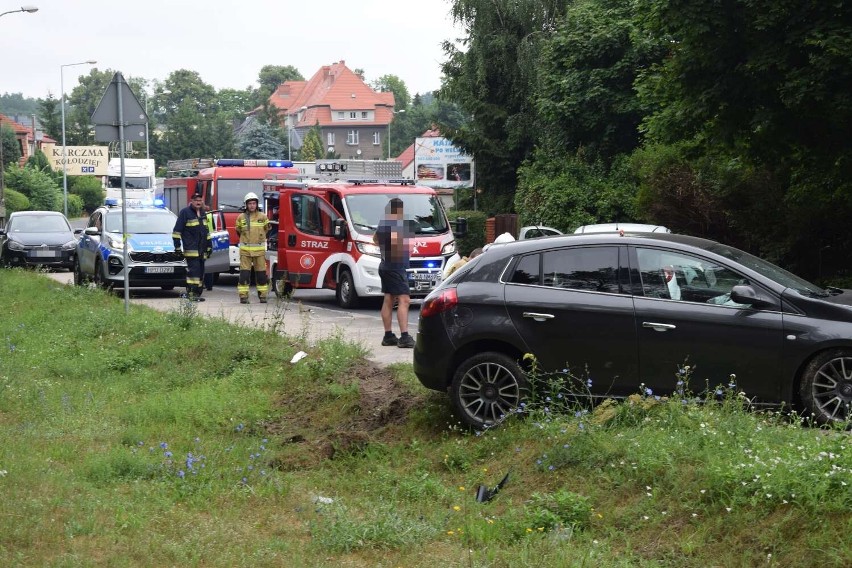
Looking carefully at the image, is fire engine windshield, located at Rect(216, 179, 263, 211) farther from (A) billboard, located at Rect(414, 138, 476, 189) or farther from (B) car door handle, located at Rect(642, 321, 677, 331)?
(A) billboard, located at Rect(414, 138, 476, 189)

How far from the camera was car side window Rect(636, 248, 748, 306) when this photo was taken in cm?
843

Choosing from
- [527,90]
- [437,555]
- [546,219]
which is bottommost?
[437,555]

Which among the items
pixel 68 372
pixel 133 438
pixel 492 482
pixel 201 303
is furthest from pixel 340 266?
pixel 492 482

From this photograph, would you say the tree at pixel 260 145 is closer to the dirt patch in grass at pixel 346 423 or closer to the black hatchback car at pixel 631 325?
the dirt patch in grass at pixel 346 423

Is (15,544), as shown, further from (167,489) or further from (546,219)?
(546,219)

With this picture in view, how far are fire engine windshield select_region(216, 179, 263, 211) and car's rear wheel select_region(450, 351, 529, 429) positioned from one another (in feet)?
62.4

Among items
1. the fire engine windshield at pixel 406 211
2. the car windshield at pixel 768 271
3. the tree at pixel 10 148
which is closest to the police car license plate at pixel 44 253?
the fire engine windshield at pixel 406 211

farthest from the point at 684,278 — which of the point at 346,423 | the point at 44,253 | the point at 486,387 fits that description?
the point at 44,253

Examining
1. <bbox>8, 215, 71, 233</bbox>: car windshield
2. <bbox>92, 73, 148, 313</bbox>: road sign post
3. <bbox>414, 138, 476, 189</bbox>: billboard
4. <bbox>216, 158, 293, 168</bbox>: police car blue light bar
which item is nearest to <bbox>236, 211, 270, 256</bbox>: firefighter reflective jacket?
<bbox>92, 73, 148, 313</bbox>: road sign post

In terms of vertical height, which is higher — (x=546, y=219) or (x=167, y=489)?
(x=546, y=219)

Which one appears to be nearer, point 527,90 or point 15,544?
point 15,544

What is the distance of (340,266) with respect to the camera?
19859mm

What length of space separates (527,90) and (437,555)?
→ 3532 centimetres

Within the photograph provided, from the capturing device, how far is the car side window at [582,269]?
8.75 m
